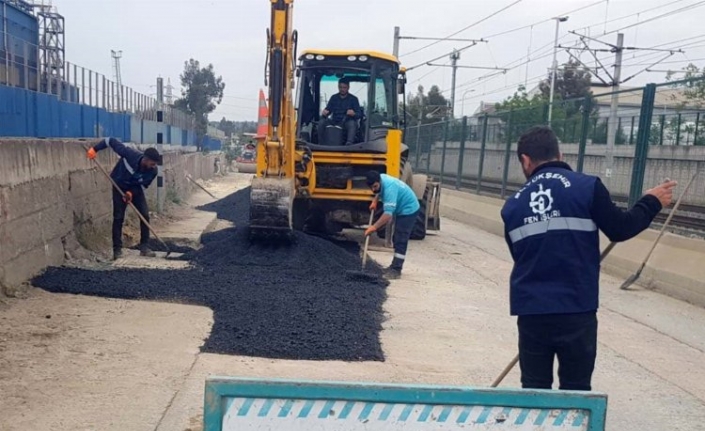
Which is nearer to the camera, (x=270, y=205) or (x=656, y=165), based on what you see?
(x=270, y=205)

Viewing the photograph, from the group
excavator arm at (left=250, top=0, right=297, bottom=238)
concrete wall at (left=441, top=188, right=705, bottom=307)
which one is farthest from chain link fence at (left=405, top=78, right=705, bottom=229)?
excavator arm at (left=250, top=0, right=297, bottom=238)

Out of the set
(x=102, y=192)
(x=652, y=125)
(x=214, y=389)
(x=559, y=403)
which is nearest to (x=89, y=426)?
(x=214, y=389)

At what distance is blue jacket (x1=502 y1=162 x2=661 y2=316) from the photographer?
3775 mm

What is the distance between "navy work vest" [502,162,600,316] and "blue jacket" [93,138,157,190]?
7.22 m

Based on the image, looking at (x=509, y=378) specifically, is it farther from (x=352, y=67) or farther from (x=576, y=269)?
(x=352, y=67)

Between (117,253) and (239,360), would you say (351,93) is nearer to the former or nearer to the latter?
(117,253)

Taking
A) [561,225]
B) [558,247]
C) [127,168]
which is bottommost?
[127,168]

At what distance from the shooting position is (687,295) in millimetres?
9375

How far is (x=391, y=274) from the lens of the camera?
390 inches

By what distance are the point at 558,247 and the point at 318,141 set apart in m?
9.18

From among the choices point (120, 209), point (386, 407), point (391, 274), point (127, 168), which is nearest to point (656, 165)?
point (391, 274)

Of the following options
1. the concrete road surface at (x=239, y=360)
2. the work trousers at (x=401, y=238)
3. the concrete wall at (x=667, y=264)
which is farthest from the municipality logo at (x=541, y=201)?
the concrete wall at (x=667, y=264)

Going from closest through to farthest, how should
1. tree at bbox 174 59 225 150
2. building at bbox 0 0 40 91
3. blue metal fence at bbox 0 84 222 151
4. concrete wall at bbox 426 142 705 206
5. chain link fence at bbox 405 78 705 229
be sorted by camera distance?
concrete wall at bbox 426 142 705 206 < chain link fence at bbox 405 78 705 229 < blue metal fence at bbox 0 84 222 151 < building at bbox 0 0 40 91 < tree at bbox 174 59 225 150

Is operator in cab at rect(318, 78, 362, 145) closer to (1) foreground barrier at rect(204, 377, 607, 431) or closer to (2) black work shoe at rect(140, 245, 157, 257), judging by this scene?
(2) black work shoe at rect(140, 245, 157, 257)
